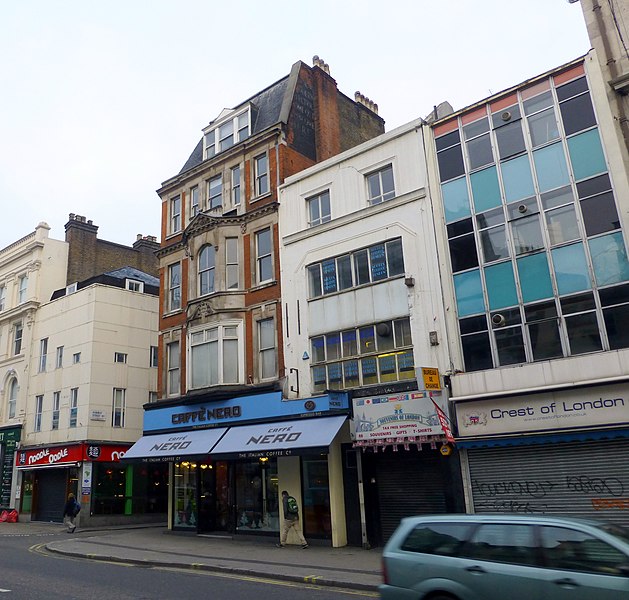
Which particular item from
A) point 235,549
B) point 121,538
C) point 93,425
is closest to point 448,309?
point 235,549

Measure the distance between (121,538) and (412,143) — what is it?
55.9 ft

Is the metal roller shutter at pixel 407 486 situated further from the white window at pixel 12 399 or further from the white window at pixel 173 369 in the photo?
the white window at pixel 12 399

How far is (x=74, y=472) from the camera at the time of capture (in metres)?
29.8

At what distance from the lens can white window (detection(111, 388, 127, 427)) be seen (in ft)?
101

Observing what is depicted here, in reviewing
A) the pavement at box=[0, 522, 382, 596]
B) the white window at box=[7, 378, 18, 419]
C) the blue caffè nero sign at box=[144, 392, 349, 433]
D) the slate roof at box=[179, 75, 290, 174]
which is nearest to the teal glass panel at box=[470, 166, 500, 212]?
the blue caffè nero sign at box=[144, 392, 349, 433]

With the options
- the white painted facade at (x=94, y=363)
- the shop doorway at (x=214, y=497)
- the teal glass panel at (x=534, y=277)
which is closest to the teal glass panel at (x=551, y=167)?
the teal glass panel at (x=534, y=277)

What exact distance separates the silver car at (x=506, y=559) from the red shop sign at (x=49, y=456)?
2513 centimetres

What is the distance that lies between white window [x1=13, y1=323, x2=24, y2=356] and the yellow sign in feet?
91.7

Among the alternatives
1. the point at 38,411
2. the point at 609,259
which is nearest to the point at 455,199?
the point at 609,259

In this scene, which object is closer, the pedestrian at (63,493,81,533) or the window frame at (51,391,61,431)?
the pedestrian at (63,493,81,533)

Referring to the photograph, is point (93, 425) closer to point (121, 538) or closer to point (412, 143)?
point (121, 538)

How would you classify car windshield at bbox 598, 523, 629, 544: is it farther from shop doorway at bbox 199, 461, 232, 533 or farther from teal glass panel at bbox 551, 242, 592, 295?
shop doorway at bbox 199, 461, 232, 533

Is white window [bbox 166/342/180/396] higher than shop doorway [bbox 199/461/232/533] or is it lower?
higher

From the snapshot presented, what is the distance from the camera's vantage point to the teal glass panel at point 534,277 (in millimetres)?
16031
